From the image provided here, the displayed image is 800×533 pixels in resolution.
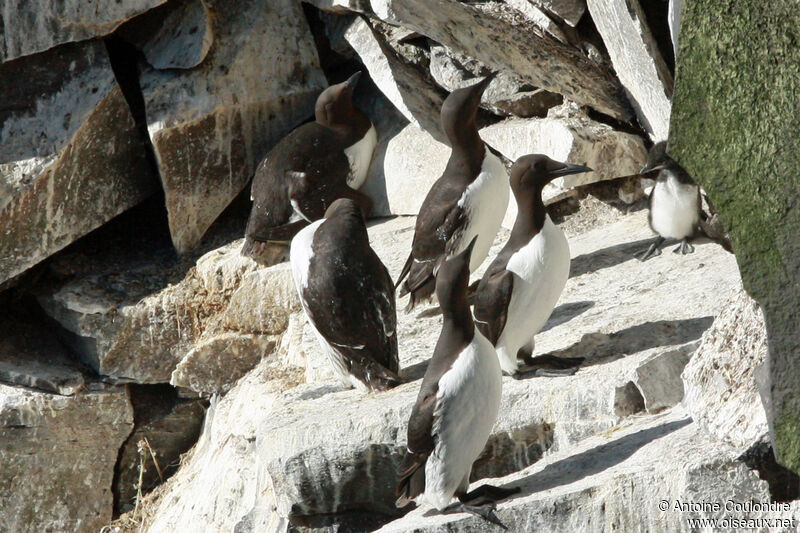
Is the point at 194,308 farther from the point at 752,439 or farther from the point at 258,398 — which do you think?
the point at 752,439

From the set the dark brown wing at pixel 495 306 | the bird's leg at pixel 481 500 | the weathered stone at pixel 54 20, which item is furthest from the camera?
the weathered stone at pixel 54 20

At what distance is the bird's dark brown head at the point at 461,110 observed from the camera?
19.3 feet

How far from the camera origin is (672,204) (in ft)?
19.7

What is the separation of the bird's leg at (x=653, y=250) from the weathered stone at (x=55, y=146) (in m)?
3.79

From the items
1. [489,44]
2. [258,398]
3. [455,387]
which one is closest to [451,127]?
[489,44]

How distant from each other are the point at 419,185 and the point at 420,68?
792 mm

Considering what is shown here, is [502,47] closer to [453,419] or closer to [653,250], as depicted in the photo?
[653,250]

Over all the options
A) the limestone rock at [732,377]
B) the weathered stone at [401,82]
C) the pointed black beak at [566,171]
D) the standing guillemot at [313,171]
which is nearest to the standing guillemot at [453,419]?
the limestone rock at [732,377]

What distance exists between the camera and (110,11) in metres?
7.61

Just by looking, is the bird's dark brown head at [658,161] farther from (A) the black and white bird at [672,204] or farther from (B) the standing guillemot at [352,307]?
(B) the standing guillemot at [352,307]

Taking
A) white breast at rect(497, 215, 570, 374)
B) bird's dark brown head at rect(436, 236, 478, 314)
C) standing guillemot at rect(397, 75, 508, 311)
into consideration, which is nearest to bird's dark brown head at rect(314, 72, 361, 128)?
standing guillemot at rect(397, 75, 508, 311)

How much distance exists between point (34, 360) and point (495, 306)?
454cm

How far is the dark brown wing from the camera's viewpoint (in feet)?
15.5

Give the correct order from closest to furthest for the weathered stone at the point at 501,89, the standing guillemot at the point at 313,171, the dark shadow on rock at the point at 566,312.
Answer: the dark shadow on rock at the point at 566,312 < the weathered stone at the point at 501,89 < the standing guillemot at the point at 313,171
